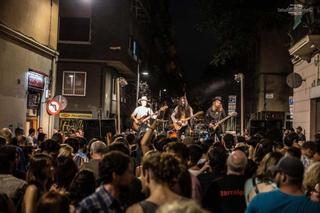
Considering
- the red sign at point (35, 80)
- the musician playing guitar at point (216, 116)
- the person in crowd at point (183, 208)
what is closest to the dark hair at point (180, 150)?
the person in crowd at point (183, 208)

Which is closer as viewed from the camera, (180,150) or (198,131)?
(180,150)

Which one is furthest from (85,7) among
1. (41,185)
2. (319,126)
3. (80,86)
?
(41,185)

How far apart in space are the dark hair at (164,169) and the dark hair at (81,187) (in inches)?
42.4

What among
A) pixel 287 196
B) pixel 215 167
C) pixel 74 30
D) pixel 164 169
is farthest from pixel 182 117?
pixel 74 30

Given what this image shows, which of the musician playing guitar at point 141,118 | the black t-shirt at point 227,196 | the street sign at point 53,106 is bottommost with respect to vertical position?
the black t-shirt at point 227,196

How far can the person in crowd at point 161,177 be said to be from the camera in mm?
4461

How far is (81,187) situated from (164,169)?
1313 mm

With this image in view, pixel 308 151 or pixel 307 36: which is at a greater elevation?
pixel 307 36

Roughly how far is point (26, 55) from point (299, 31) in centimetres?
1142

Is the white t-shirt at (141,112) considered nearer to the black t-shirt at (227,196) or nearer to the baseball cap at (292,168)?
the black t-shirt at (227,196)

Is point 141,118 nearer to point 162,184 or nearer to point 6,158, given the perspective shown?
point 6,158

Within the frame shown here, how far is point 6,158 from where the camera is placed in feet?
21.1

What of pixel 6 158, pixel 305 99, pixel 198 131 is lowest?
pixel 6 158

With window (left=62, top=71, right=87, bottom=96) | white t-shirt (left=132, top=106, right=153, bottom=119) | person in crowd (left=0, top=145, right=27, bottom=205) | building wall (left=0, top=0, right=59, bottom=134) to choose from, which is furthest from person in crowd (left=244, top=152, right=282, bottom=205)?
window (left=62, top=71, right=87, bottom=96)
